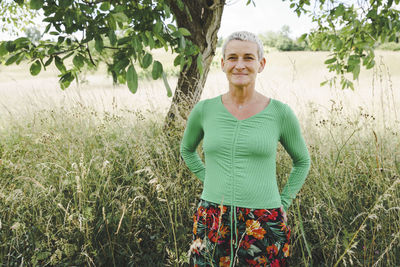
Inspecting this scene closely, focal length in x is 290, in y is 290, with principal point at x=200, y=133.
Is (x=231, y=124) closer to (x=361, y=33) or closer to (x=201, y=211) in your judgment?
(x=201, y=211)

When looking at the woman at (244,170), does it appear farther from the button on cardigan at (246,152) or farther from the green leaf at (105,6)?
the green leaf at (105,6)

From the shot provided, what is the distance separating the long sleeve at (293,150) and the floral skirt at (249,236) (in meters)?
0.18

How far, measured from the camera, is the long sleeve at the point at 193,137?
5.39ft

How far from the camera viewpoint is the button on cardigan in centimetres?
143

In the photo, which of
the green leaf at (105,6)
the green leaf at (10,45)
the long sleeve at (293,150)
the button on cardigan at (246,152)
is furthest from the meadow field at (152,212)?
the green leaf at (105,6)

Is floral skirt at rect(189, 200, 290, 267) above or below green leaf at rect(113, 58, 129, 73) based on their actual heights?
below

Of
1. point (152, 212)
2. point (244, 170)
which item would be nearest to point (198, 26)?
point (152, 212)

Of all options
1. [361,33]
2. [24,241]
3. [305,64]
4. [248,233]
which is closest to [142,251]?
[24,241]

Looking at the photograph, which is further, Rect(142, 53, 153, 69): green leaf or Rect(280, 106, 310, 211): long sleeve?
Rect(142, 53, 153, 69): green leaf

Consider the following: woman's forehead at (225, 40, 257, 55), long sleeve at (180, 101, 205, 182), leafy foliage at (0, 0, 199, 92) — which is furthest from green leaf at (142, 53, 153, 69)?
woman's forehead at (225, 40, 257, 55)

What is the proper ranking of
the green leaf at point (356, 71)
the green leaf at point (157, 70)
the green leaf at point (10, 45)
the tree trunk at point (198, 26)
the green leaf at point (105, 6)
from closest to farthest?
the green leaf at point (157, 70) < the green leaf at point (105, 6) < the green leaf at point (10, 45) < the green leaf at point (356, 71) < the tree trunk at point (198, 26)

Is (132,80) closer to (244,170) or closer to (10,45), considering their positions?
(244,170)

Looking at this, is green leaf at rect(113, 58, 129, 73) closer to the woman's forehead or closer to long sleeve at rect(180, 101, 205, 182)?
long sleeve at rect(180, 101, 205, 182)

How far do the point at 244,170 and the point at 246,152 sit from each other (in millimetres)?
91
